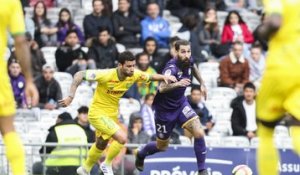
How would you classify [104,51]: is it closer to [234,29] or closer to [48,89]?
[48,89]

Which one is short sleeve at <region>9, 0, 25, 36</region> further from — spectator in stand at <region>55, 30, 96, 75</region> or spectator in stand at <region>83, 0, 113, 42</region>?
spectator in stand at <region>83, 0, 113, 42</region>

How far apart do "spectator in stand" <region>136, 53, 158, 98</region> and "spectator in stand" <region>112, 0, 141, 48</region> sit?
132cm

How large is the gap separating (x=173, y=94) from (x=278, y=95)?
5555mm

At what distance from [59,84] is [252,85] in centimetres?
364

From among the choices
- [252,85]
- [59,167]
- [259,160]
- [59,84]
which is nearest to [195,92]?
[252,85]

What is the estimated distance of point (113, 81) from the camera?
1798 centimetres

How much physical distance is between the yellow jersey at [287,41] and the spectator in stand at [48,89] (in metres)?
10.7

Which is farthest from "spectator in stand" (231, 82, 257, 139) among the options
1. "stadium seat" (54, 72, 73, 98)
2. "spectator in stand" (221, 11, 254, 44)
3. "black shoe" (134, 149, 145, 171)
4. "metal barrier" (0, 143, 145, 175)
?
"black shoe" (134, 149, 145, 171)

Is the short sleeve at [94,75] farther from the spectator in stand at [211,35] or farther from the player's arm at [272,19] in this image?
the spectator in stand at [211,35]

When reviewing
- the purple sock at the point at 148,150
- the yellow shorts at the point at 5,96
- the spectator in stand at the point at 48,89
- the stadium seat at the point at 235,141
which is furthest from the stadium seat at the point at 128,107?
the yellow shorts at the point at 5,96

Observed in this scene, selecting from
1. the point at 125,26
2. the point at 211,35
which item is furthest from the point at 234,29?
the point at 125,26

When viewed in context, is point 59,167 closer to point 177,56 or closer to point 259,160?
point 177,56

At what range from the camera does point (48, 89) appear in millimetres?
22812

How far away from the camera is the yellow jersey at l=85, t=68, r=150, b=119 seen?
58.7 ft
